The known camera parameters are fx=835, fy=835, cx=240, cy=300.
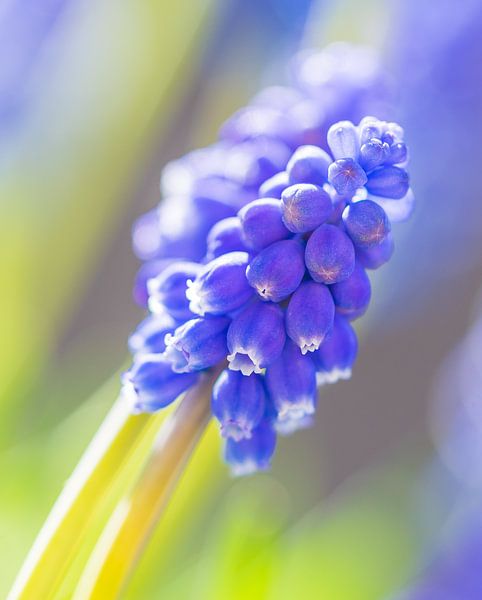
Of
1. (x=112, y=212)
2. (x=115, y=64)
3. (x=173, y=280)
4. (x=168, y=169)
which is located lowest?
(x=173, y=280)

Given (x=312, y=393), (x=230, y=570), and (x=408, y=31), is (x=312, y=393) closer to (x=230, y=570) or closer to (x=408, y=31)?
(x=230, y=570)

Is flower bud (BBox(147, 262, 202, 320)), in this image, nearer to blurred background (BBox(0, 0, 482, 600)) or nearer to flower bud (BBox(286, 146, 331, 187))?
flower bud (BBox(286, 146, 331, 187))

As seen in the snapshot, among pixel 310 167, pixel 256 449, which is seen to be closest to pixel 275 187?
pixel 310 167

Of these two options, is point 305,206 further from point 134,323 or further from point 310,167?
point 134,323

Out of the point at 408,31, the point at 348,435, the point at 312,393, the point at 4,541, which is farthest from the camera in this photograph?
the point at 348,435

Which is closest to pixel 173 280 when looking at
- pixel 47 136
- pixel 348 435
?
pixel 47 136

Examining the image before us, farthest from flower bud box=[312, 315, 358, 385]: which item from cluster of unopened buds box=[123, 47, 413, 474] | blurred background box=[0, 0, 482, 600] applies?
blurred background box=[0, 0, 482, 600]

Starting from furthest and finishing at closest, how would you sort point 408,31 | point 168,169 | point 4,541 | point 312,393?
point 408,31, point 4,541, point 168,169, point 312,393

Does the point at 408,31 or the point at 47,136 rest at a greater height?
the point at 408,31
